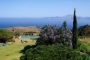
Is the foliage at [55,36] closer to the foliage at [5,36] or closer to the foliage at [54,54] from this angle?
the foliage at [54,54]

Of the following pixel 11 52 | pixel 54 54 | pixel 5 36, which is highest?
pixel 54 54

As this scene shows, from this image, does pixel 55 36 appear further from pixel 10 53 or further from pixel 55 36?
pixel 10 53

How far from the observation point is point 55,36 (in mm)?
32219

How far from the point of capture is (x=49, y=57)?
63.2 feet

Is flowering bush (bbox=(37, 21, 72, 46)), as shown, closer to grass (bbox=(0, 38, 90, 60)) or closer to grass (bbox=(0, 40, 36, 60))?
grass (bbox=(0, 38, 90, 60))

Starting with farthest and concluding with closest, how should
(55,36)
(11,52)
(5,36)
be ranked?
1. (5,36)
2. (11,52)
3. (55,36)

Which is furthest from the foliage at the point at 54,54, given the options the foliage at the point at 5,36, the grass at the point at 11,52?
the foliage at the point at 5,36

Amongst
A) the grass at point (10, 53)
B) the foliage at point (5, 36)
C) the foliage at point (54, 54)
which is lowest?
the grass at point (10, 53)

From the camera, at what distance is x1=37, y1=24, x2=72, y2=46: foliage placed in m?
32.1

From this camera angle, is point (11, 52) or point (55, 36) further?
point (11, 52)

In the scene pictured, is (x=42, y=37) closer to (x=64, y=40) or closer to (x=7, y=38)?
(x=64, y=40)

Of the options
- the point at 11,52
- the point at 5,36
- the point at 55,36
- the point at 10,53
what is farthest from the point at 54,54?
the point at 5,36

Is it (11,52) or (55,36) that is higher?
(55,36)

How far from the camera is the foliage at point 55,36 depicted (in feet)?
105
